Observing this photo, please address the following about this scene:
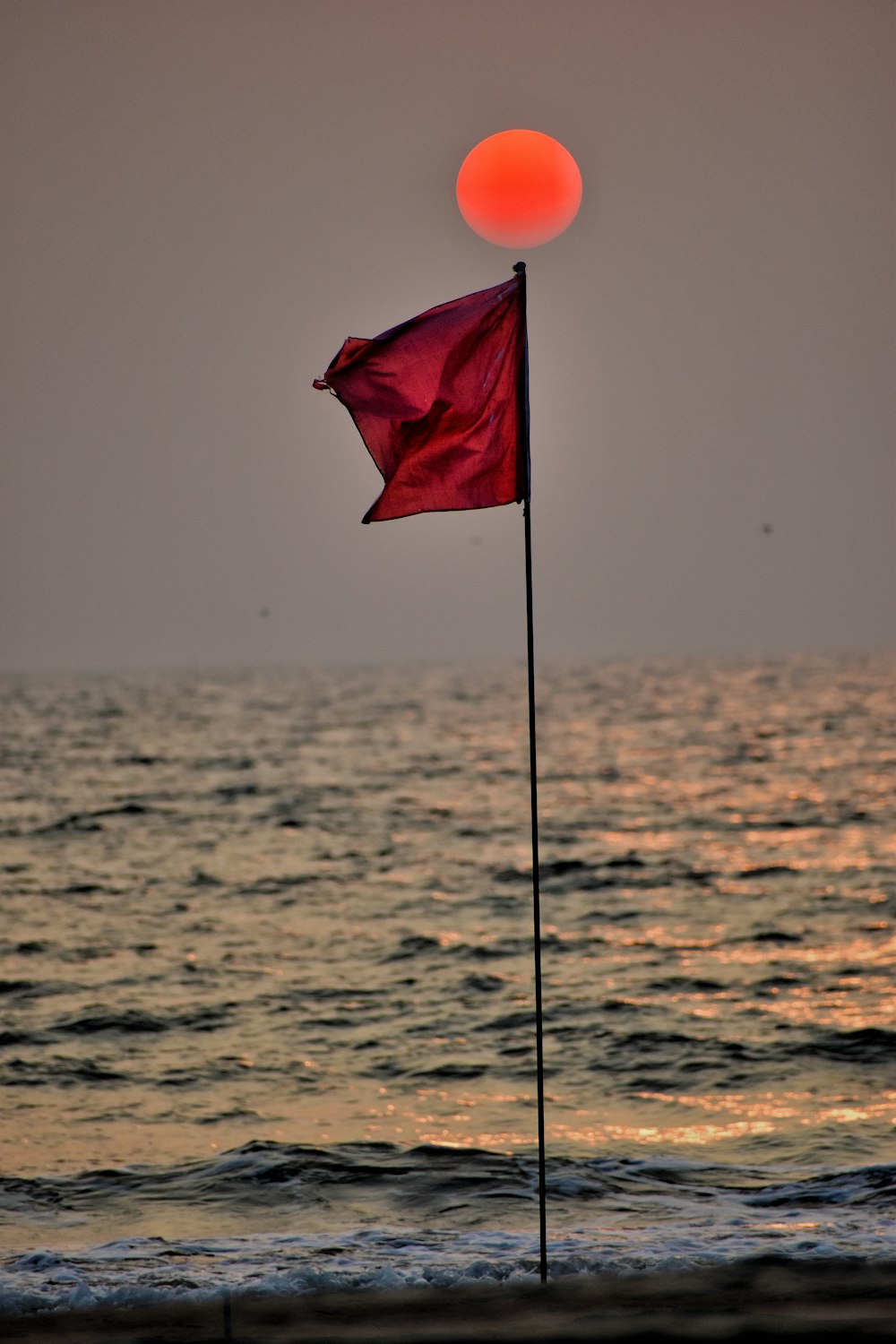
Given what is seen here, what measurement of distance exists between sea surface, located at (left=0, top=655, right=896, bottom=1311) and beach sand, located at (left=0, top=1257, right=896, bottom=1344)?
9.44 feet

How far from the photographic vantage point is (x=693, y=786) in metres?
43.7

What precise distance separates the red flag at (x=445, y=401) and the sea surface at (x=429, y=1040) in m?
4.89

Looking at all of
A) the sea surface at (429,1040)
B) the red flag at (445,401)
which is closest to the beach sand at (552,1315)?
the sea surface at (429,1040)

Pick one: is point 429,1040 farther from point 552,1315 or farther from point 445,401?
point 552,1315

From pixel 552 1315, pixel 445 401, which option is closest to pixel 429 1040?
pixel 445 401

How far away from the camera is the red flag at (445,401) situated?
7562mm

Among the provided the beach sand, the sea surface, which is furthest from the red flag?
the sea surface

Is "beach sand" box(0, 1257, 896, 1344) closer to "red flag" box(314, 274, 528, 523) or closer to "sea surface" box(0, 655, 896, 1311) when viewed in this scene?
"sea surface" box(0, 655, 896, 1311)

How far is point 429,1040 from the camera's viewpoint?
1451 centimetres

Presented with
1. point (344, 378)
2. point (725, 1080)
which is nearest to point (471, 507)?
point (344, 378)

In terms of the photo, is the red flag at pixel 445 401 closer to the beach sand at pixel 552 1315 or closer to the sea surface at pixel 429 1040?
the beach sand at pixel 552 1315

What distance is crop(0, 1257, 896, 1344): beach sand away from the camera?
4.29 m

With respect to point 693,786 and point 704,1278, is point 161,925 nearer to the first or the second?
point 704,1278

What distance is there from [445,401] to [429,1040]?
8868 millimetres
